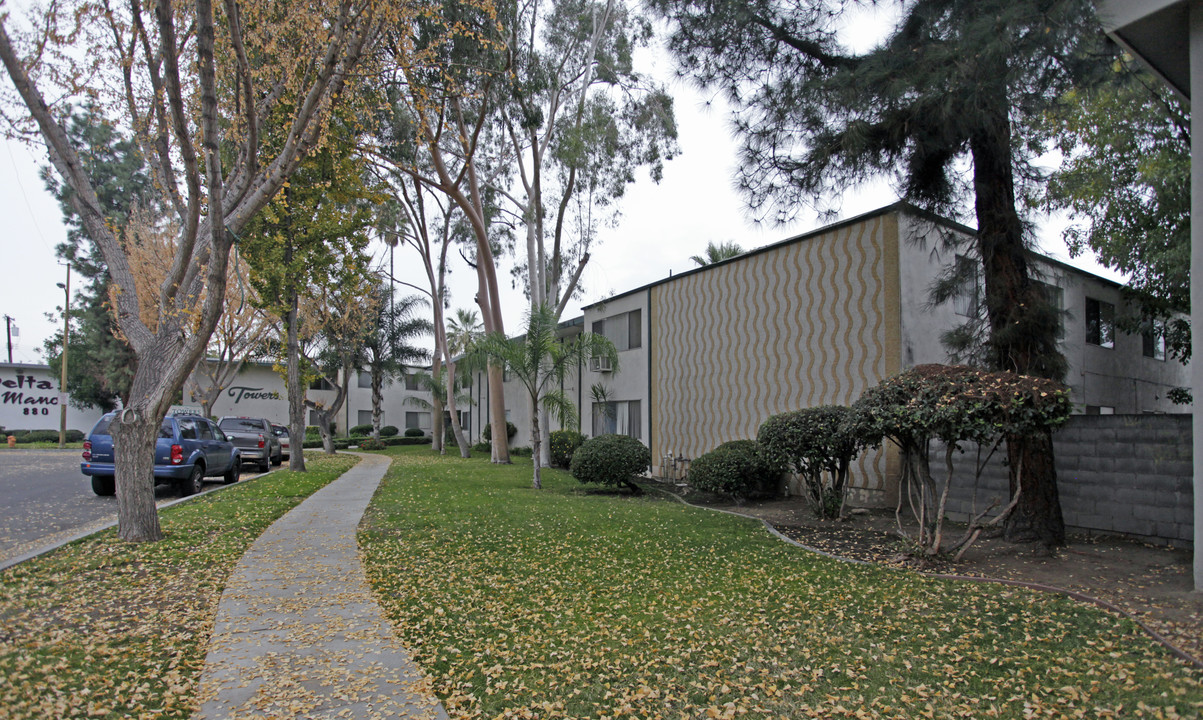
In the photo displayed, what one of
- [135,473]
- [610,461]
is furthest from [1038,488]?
[135,473]

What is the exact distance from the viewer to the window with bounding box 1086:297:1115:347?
48.6ft

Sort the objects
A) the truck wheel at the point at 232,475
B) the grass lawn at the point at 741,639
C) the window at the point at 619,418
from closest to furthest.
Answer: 1. the grass lawn at the point at 741,639
2. the truck wheel at the point at 232,475
3. the window at the point at 619,418

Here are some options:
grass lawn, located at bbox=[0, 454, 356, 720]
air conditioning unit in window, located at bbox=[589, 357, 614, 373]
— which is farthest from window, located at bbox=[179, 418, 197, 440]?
air conditioning unit in window, located at bbox=[589, 357, 614, 373]

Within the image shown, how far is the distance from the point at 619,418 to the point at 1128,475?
40.5 ft

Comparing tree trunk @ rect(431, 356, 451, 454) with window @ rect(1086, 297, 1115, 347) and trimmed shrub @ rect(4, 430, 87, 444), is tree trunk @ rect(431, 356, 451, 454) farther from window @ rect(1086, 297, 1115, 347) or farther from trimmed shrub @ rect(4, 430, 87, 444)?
window @ rect(1086, 297, 1115, 347)

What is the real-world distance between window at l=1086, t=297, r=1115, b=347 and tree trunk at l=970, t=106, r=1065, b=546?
8.58 m

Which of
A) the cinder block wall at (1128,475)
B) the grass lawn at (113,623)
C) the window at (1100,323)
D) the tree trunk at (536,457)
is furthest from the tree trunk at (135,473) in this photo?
the window at (1100,323)

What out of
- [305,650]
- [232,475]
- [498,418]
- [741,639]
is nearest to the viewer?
[305,650]

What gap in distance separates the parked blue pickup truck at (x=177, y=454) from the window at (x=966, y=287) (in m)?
12.7

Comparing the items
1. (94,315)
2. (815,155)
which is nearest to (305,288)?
(815,155)

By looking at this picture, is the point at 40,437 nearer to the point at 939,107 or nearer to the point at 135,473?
the point at 135,473

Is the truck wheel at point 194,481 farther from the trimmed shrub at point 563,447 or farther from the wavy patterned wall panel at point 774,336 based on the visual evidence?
the wavy patterned wall panel at point 774,336

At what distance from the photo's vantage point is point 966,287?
11805 millimetres

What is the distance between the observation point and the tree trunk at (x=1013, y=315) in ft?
25.4
